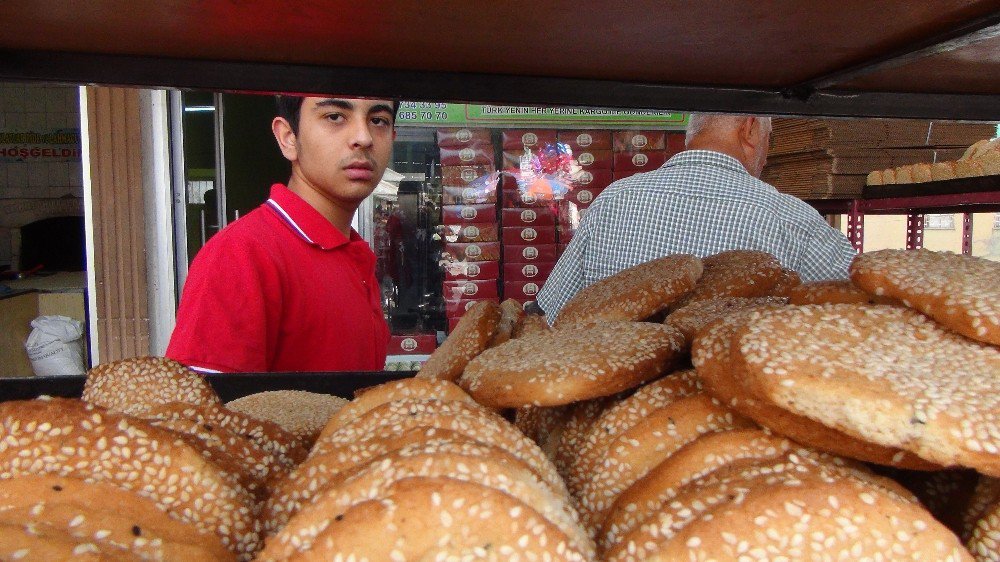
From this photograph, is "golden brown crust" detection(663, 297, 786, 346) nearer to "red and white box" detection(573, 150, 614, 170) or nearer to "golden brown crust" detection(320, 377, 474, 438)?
"golden brown crust" detection(320, 377, 474, 438)

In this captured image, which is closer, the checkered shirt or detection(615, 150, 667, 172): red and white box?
the checkered shirt

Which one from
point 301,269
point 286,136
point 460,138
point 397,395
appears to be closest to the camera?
point 397,395

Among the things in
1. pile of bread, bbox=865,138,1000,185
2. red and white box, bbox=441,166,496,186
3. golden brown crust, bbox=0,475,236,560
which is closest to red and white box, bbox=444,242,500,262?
red and white box, bbox=441,166,496,186

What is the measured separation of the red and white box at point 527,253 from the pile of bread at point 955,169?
2812 millimetres

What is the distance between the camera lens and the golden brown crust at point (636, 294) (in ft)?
5.72

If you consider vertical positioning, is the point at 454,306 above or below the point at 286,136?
below

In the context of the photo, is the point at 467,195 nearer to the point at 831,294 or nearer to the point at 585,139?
the point at 585,139

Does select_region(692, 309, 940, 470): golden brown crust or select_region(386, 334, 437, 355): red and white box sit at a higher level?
select_region(692, 309, 940, 470): golden brown crust

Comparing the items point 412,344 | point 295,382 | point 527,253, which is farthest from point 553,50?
point 412,344

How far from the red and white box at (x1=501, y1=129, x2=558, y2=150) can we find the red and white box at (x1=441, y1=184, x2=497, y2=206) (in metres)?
0.39

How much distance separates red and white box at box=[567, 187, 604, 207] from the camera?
5.88 m

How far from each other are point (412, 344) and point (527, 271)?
1.20 metres

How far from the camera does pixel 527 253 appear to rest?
5.87 meters

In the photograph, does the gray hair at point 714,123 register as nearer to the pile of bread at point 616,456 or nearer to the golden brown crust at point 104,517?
the pile of bread at point 616,456
